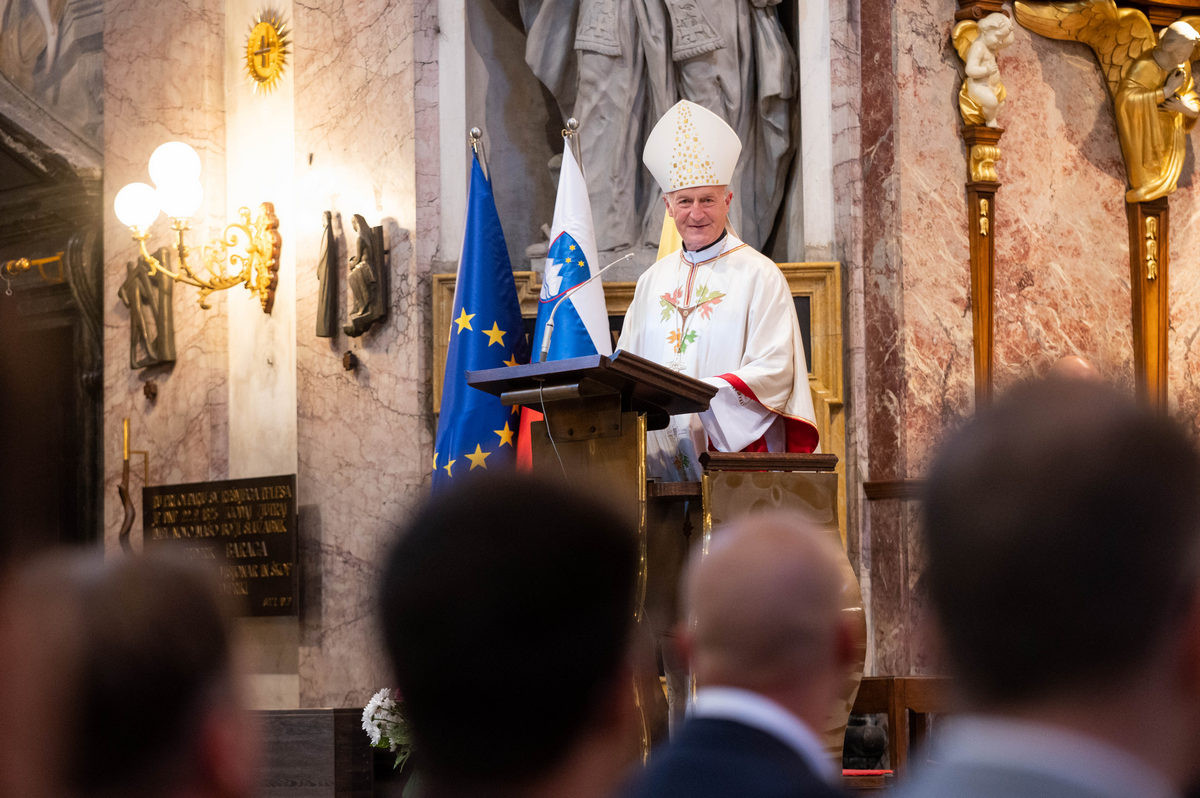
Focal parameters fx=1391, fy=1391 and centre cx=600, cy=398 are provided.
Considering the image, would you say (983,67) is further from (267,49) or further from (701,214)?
(267,49)

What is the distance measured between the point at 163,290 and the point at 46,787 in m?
6.98

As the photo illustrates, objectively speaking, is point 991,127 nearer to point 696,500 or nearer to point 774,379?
point 774,379

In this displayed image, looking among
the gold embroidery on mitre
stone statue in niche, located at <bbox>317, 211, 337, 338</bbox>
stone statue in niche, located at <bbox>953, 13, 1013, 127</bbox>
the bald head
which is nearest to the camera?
the bald head

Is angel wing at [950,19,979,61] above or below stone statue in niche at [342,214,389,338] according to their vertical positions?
above

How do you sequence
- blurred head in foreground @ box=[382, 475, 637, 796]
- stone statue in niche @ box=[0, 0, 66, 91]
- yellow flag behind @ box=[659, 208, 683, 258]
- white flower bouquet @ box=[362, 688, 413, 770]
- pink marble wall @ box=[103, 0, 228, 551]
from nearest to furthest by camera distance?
1. blurred head in foreground @ box=[382, 475, 637, 796]
2. white flower bouquet @ box=[362, 688, 413, 770]
3. yellow flag behind @ box=[659, 208, 683, 258]
4. pink marble wall @ box=[103, 0, 228, 551]
5. stone statue in niche @ box=[0, 0, 66, 91]

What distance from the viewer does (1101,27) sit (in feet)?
21.5

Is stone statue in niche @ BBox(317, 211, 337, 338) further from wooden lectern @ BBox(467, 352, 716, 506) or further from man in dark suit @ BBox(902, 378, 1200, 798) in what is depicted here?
man in dark suit @ BBox(902, 378, 1200, 798)

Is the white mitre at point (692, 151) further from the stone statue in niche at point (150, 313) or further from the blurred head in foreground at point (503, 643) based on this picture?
the blurred head in foreground at point (503, 643)

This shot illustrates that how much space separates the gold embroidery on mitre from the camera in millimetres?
4898

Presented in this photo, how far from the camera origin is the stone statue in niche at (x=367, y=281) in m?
6.65

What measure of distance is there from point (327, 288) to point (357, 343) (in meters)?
0.31

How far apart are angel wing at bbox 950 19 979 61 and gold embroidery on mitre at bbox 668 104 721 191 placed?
76.5 inches

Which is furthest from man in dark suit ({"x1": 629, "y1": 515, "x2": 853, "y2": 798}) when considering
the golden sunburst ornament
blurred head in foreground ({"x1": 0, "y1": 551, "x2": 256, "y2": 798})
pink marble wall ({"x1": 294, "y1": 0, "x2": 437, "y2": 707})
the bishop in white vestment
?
the golden sunburst ornament

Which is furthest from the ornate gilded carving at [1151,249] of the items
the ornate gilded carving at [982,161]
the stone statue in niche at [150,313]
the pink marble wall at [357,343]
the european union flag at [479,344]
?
the stone statue in niche at [150,313]
